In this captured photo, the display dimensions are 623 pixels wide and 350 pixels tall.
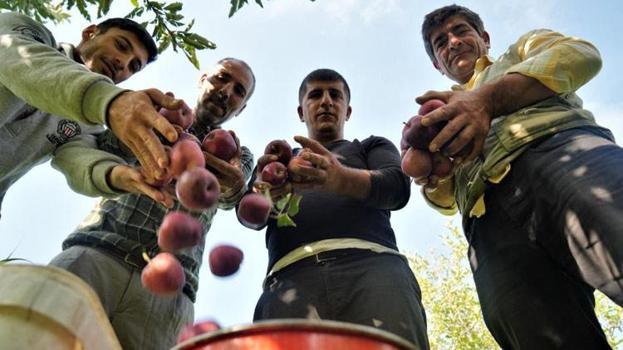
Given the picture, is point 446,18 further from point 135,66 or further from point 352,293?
point 135,66

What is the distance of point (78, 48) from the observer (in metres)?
2.78

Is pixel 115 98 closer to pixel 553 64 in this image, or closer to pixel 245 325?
pixel 245 325

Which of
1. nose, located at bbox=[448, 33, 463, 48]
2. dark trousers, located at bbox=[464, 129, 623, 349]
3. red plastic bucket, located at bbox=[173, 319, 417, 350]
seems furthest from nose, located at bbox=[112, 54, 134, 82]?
red plastic bucket, located at bbox=[173, 319, 417, 350]

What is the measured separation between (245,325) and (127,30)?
7.89 feet

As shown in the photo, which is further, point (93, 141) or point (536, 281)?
point (93, 141)

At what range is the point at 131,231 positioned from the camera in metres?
2.40

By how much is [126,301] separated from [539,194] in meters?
1.73

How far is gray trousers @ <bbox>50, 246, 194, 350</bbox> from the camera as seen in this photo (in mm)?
2180

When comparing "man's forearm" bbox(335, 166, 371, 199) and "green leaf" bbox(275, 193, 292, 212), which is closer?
"green leaf" bbox(275, 193, 292, 212)

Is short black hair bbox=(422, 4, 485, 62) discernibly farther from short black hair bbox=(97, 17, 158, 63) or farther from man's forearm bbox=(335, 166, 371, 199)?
short black hair bbox=(97, 17, 158, 63)

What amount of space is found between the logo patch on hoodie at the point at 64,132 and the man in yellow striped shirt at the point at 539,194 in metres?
1.66

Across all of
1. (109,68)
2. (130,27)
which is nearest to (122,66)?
(109,68)

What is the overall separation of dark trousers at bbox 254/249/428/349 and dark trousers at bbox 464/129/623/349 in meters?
0.31

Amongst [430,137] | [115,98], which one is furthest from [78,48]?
[430,137]
